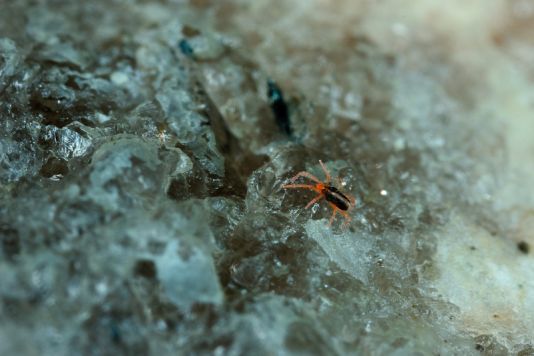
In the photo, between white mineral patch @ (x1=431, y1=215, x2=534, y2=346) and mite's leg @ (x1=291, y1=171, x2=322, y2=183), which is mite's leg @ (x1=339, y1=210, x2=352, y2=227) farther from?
white mineral patch @ (x1=431, y1=215, x2=534, y2=346)

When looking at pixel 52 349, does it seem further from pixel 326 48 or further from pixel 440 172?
pixel 326 48

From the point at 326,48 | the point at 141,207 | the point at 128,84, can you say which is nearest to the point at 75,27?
the point at 128,84

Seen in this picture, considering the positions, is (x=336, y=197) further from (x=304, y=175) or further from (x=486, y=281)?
(x=486, y=281)

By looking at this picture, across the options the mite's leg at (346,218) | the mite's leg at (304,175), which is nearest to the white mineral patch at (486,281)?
the mite's leg at (346,218)

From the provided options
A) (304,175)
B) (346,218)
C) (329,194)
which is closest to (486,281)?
(346,218)

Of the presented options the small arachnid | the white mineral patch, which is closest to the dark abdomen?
the small arachnid

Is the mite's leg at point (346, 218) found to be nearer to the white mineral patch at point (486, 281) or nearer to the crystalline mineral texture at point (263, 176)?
the crystalline mineral texture at point (263, 176)

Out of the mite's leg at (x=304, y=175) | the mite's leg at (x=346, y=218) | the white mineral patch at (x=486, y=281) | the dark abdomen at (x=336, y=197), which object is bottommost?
the white mineral patch at (x=486, y=281)

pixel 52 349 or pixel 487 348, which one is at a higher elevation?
pixel 52 349

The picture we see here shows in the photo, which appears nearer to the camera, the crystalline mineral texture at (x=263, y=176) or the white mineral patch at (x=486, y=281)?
the crystalline mineral texture at (x=263, y=176)
